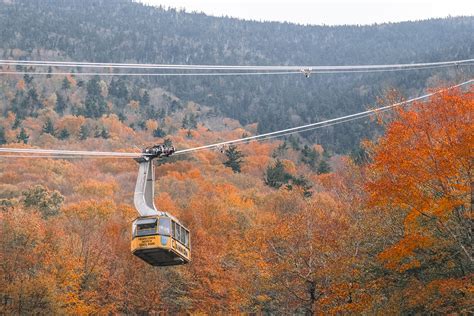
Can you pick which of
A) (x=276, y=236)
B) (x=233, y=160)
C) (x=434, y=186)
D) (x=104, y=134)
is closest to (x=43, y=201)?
(x=276, y=236)

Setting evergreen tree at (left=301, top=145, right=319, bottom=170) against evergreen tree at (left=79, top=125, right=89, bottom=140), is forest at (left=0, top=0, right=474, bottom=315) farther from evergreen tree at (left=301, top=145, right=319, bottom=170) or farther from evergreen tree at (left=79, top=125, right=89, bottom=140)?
evergreen tree at (left=79, top=125, right=89, bottom=140)

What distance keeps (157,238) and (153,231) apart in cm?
41

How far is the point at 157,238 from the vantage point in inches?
1270

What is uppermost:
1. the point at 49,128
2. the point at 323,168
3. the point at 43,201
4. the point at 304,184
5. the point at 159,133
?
the point at 49,128

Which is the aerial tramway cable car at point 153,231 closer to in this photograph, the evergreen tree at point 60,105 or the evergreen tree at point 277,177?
the evergreen tree at point 277,177

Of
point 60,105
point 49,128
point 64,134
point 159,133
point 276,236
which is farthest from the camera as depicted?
point 60,105

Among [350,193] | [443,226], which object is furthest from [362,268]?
[350,193]

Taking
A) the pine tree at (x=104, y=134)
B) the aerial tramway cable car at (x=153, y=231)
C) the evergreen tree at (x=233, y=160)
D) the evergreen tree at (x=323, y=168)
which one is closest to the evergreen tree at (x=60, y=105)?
the pine tree at (x=104, y=134)

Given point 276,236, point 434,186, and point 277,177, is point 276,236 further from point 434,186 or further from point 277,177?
point 277,177

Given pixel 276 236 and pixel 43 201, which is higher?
pixel 43 201

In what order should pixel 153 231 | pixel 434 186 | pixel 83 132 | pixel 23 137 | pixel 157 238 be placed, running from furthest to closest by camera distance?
pixel 83 132 < pixel 23 137 < pixel 434 186 < pixel 153 231 < pixel 157 238

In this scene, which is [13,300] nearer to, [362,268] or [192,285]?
[192,285]

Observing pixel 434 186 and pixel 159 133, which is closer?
pixel 434 186

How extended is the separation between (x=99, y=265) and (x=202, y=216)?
48.6ft
